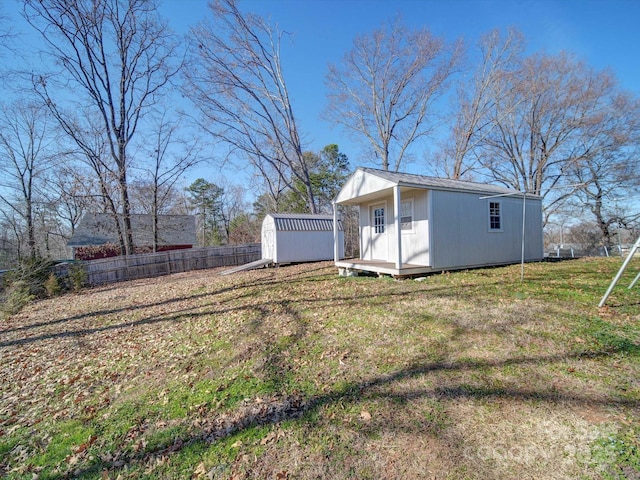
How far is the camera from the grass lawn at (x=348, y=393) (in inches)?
88.4

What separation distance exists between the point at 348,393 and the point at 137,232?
22898 mm

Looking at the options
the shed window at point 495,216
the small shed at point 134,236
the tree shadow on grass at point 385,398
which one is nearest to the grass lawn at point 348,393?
the tree shadow on grass at point 385,398

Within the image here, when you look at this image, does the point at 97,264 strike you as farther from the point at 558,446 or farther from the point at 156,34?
the point at 558,446

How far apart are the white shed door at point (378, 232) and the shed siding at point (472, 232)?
2028mm

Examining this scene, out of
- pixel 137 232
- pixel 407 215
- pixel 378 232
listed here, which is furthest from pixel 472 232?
pixel 137 232

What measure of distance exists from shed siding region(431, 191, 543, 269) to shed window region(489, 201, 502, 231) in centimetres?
16

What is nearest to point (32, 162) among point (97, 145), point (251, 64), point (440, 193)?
point (97, 145)

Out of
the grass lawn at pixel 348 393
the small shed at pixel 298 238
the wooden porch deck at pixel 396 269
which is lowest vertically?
the grass lawn at pixel 348 393

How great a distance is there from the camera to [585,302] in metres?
5.07

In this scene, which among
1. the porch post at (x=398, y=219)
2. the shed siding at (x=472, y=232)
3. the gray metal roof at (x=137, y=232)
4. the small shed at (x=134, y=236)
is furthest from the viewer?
the gray metal roof at (x=137, y=232)

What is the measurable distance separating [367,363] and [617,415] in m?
2.25

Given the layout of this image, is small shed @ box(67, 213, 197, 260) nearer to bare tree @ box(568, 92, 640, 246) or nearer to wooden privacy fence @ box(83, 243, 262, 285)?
wooden privacy fence @ box(83, 243, 262, 285)

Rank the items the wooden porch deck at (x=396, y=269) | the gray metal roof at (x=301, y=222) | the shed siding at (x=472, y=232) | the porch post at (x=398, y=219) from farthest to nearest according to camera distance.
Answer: the gray metal roof at (x=301, y=222) → the shed siding at (x=472, y=232) → the wooden porch deck at (x=396, y=269) → the porch post at (x=398, y=219)

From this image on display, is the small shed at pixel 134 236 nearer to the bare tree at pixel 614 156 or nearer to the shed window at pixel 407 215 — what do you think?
the shed window at pixel 407 215
